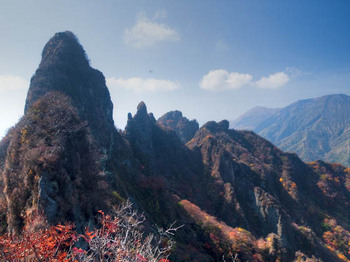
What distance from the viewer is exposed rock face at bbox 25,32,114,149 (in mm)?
34375

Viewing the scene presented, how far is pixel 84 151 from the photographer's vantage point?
19.4 m

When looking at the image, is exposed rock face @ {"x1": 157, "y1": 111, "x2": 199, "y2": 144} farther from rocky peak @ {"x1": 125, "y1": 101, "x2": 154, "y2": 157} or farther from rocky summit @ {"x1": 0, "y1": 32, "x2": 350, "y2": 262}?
rocky peak @ {"x1": 125, "y1": 101, "x2": 154, "y2": 157}

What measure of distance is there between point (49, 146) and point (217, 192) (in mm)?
43785

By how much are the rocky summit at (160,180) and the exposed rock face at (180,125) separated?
15.6 metres

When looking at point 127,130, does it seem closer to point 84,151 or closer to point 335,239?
point 84,151

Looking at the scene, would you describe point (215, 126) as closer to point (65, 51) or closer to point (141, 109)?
point (141, 109)

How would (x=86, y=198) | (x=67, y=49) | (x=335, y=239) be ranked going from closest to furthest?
(x=86, y=198)
(x=67, y=49)
(x=335, y=239)

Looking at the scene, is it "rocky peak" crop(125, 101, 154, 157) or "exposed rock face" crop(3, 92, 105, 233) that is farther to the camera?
"rocky peak" crop(125, 101, 154, 157)

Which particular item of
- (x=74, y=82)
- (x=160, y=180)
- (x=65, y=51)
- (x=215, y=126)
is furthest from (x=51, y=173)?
(x=215, y=126)

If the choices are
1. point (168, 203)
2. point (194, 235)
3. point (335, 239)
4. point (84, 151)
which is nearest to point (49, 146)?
point (84, 151)

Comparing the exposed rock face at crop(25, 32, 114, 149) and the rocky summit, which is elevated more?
the exposed rock face at crop(25, 32, 114, 149)

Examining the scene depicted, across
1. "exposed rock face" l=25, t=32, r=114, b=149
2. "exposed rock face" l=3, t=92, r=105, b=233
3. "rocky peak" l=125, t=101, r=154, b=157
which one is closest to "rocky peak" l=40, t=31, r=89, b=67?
"exposed rock face" l=25, t=32, r=114, b=149

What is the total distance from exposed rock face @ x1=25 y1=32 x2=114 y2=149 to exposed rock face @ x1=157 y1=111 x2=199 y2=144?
169ft

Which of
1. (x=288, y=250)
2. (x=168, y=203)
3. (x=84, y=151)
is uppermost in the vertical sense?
(x=84, y=151)
